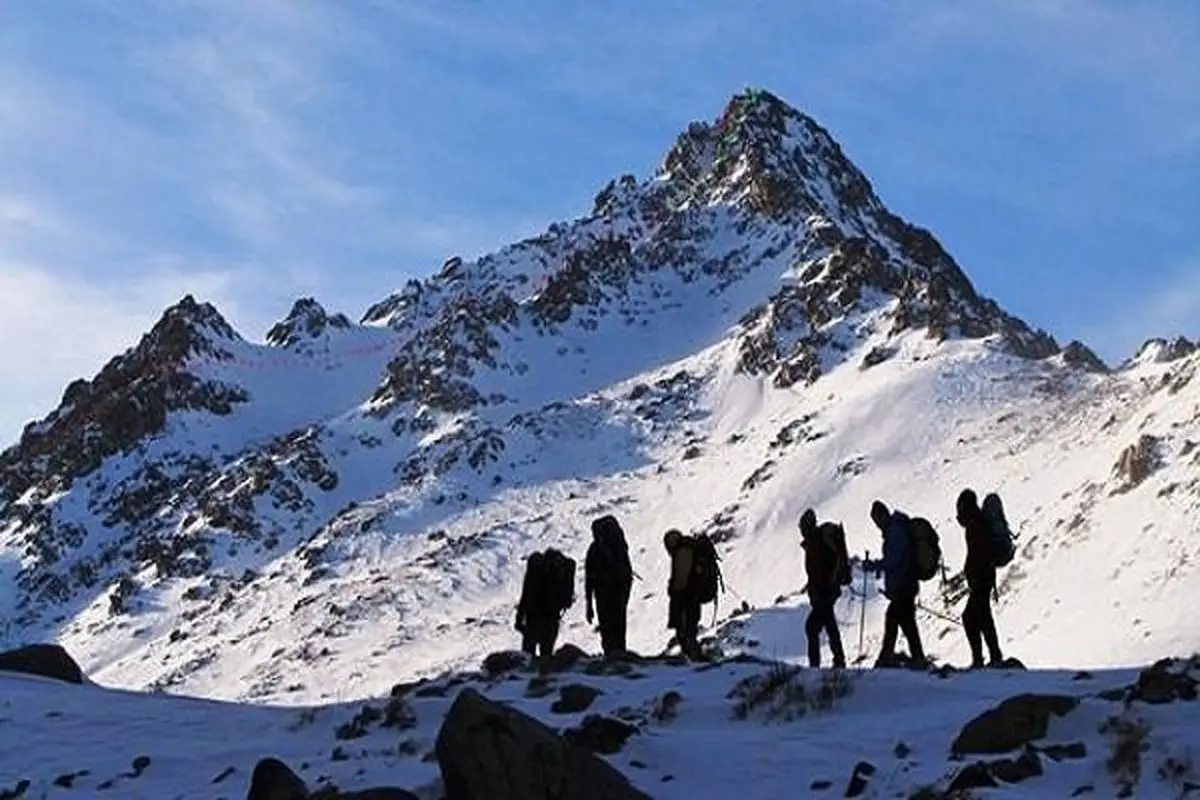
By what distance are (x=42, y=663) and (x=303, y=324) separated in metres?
142

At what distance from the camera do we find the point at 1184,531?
52875 mm

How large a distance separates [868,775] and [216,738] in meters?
7.54

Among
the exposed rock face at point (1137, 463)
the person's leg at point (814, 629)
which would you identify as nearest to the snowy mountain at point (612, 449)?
the exposed rock face at point (1137, 463)

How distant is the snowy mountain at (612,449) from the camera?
6400 centimetres

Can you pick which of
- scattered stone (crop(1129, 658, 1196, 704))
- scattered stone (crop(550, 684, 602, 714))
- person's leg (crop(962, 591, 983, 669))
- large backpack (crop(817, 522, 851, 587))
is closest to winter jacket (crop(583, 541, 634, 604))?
large backpack (crop(817, 522, 851, 587))

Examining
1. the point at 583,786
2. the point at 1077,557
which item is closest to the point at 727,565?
the point at 1077,557

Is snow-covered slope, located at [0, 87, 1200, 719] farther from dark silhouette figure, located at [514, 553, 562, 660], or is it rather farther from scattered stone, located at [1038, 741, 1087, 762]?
scattered stone, located at [1038, 741, 1087, 762]


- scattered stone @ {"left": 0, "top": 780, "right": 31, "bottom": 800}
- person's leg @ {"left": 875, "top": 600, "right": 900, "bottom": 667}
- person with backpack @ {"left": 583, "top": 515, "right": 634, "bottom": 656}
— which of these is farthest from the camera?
person with backpack @ {"left": 583, "top": 515, "right": 634, "bottom": 656}

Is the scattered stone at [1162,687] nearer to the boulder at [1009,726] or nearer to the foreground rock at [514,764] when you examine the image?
the boulder at [1009,726]

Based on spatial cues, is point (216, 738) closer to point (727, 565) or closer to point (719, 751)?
point (719, 751)

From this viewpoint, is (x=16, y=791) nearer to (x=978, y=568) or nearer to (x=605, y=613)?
(x=605, y=613)

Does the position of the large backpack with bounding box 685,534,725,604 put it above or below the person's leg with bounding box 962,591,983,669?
above

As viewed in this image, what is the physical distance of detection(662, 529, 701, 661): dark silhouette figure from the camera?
19.4m

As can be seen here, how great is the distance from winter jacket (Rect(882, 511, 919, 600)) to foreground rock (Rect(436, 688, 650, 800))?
22.7 ft
